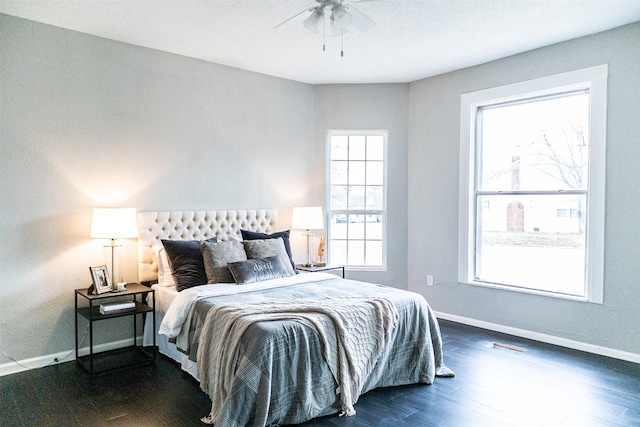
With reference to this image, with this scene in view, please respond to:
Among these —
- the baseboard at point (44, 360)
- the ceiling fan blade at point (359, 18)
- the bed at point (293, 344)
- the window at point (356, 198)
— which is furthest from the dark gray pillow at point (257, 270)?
the ceiling fan blade at point (359, 18)

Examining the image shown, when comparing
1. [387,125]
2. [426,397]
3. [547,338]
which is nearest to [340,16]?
[426,397]

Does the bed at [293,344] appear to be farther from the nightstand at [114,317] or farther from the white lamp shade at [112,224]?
the white lamp shade at [112,224]

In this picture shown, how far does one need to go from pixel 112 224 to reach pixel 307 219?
6.96 feet

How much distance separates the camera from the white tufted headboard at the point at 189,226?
4230 millimetres

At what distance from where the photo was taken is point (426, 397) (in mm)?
3127

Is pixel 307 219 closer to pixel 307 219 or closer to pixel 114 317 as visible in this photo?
pixel 307 219

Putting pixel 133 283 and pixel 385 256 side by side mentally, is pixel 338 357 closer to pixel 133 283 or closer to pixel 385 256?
pixel 133 283

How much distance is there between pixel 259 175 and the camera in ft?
17.2

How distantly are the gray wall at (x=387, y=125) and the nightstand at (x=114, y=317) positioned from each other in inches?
102

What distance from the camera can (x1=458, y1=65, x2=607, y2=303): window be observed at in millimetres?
4094

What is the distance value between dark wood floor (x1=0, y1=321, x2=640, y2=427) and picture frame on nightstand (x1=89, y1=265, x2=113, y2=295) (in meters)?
0.66

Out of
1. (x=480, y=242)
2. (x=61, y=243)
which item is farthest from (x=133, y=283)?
(x=480, y=242)

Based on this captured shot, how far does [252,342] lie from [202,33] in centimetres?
279

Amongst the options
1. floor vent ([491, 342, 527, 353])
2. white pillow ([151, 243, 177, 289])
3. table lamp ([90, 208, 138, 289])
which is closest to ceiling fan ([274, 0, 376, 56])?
table lamp ([90, 208, 138, 289])
